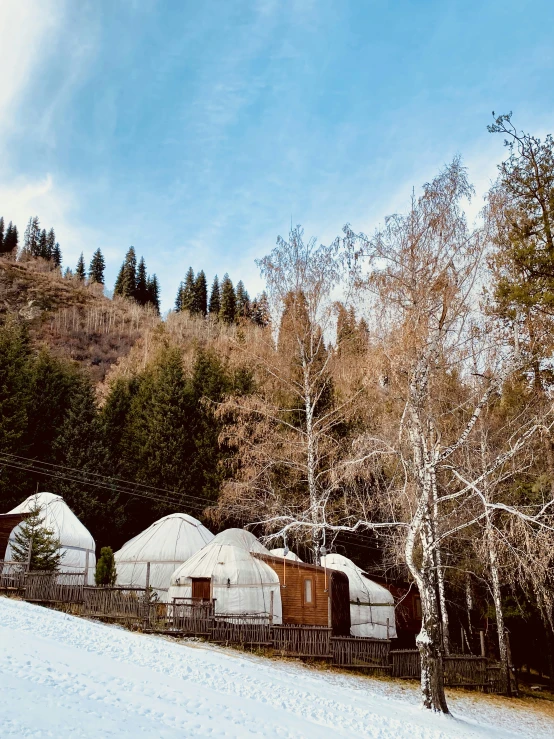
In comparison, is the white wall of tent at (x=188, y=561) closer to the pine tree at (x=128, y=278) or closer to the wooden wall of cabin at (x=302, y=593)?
the wooden wall of cabin at (x=302, y=593)

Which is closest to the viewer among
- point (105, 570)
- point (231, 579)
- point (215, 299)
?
point (231, 579)

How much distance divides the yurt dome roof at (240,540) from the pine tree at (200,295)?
242 feet

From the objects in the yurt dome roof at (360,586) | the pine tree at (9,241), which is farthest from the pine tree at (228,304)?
the yurt dome roof at (360,586)

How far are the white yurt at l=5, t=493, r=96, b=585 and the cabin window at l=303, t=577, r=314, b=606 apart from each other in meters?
10.4

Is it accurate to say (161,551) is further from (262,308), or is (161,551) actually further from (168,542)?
(262,308)

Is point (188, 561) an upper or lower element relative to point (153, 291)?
lower

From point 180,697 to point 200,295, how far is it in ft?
308

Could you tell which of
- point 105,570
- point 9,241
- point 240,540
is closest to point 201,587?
point 240,540

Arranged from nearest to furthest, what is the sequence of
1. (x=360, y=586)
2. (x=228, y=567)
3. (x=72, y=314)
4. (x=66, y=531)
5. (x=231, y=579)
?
(x=231, y=579) → (x=228, y=567) → (x=66, y=531) → (x=360, y=586) → (x=72, y=314)

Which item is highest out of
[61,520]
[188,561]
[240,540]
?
[61,520]

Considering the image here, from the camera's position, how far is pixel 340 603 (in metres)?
23.9

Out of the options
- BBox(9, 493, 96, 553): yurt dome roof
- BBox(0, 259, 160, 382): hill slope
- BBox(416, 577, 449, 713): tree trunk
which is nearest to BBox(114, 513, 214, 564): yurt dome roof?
BBox(9, 493, 96, 553): yurt dome roof

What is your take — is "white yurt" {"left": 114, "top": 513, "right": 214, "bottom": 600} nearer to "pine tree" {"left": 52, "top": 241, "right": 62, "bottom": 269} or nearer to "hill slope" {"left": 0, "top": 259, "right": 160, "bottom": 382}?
"hill slope" {"left": 0, "top": 259, "right": 160, "bottom": 382}

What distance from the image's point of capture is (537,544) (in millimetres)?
11867
